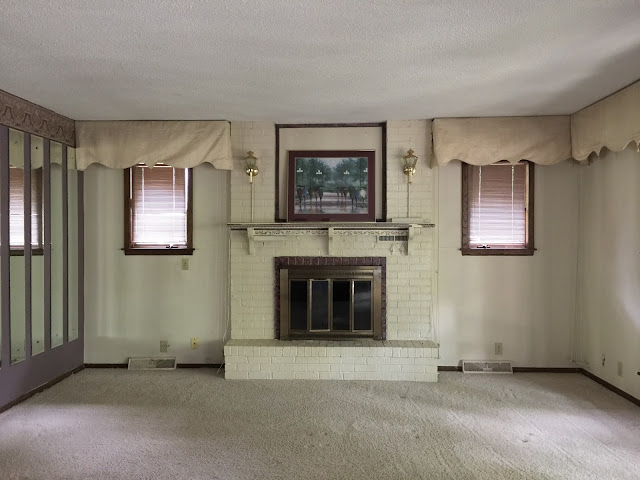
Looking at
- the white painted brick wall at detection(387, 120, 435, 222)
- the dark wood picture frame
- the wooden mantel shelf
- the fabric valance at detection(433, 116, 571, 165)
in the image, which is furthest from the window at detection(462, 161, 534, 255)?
the dark wood picture frame

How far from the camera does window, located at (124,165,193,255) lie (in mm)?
4980

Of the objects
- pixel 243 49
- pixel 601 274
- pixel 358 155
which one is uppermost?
pixel 243 49

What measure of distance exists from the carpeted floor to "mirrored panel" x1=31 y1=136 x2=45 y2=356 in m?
0.53

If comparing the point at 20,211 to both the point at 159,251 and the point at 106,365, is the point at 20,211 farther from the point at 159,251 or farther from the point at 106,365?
the point at 106,365

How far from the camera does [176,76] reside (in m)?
3.45

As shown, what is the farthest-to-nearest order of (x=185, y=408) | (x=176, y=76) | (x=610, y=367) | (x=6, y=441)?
(x=610, y=367), (x=185, y=408), (x=176, y=76), (x=6, y=441)

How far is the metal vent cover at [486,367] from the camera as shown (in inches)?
189

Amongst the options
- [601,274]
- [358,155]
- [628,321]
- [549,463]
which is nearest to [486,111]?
[358,155]

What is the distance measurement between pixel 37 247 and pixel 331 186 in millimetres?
2735

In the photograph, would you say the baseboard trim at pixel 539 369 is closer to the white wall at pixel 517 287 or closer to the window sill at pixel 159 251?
the white wall at pixel 517 287

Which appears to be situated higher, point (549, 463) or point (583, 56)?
point (583, 56)

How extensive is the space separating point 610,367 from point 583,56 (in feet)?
9.01

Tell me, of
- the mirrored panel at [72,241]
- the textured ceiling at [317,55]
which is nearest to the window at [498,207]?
the textured ceiling at [317,55]

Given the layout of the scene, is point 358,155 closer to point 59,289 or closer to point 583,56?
point 583,56
